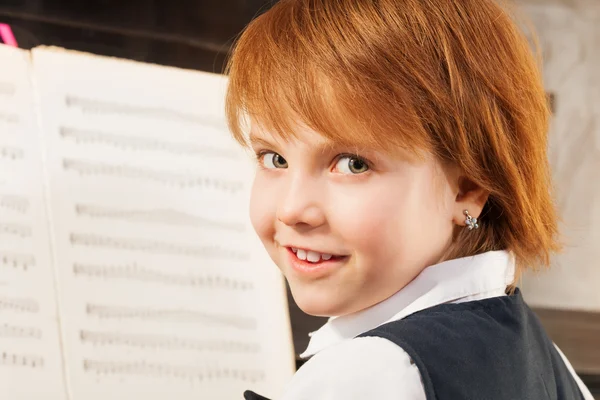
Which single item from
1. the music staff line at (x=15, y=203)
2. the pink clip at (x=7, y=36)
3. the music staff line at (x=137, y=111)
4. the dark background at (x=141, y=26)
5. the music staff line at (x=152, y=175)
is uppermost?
the dark background at (x=141, y=26)

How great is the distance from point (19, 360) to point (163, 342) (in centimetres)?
20

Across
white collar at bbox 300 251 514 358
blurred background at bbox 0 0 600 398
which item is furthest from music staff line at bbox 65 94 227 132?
blurred background at bbox 0 0 600 398

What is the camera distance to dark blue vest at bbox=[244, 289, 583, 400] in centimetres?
64

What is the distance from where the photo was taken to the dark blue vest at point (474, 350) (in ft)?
2.10

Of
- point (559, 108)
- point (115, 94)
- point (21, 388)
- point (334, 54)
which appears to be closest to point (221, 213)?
point (115, 94)

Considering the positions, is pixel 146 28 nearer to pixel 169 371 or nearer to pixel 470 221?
pixel 169 371

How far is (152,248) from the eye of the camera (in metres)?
1.09

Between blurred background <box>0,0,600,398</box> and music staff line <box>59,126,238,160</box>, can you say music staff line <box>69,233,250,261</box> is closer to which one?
music staff line <box>59,126,238,160</box>

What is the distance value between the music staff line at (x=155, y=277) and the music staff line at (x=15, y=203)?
0.11 m

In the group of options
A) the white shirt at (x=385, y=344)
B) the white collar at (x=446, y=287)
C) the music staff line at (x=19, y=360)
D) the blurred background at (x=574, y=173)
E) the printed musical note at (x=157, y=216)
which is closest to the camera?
the white shirt at (x=385, y=344)

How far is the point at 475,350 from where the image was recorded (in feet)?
2.24

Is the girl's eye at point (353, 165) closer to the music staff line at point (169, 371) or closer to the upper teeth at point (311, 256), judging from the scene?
the upper teeth at point (311, 256)

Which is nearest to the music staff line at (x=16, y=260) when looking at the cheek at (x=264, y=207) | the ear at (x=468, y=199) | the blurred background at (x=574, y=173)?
the cheek at (x=264, y=207)

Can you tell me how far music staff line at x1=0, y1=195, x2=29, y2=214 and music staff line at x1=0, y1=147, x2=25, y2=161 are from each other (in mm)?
54
